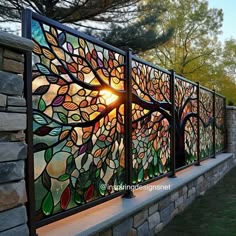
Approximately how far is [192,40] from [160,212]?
11129mm

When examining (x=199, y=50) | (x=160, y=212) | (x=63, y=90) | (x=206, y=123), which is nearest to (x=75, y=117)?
(x=63, y=90)

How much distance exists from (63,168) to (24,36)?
3.27ft

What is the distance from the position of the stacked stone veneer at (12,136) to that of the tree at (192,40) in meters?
11.2

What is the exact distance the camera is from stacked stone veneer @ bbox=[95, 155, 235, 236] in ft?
8.80

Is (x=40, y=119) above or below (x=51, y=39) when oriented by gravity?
below

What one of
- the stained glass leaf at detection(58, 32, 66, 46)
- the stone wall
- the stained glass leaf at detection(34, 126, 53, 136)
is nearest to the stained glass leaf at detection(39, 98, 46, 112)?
the stained glass leaf at detection(34, 126, 53, 136)

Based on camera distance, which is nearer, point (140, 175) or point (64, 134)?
point (64, 134)

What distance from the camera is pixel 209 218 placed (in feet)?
12.1

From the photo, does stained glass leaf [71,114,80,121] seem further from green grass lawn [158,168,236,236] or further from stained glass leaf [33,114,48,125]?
green grass lawn [158,168,236,236]

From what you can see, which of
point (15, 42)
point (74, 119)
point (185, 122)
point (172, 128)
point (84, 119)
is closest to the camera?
point (15, 42)

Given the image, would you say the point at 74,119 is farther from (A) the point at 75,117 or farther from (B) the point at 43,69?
(B) the point at 43,69

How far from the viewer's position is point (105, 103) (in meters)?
2.81

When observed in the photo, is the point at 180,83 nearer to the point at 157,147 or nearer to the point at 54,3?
the point at 157,147

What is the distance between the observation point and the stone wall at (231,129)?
26.2 feet
